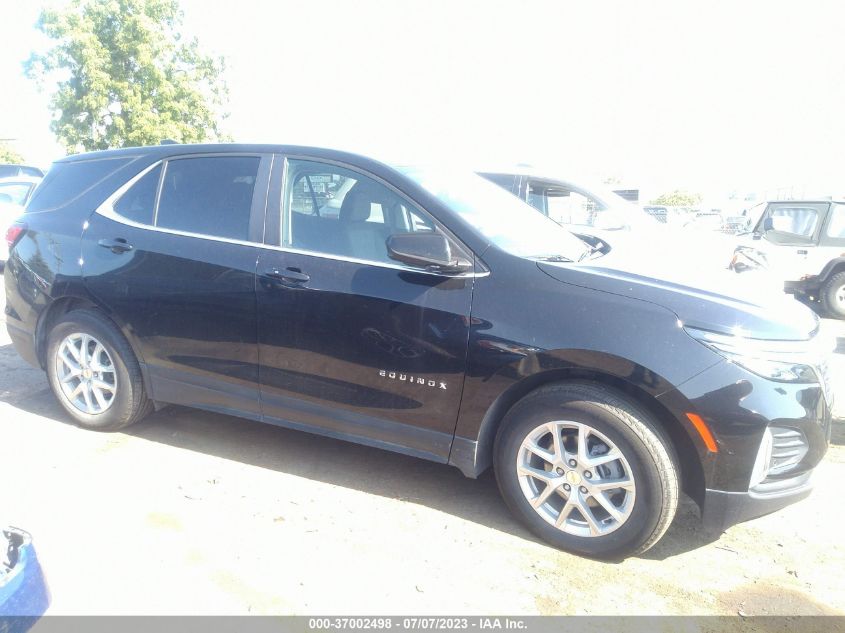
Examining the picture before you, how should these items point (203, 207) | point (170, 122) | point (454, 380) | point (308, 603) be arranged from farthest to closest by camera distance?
point (170, 122), point (203, 207), point (454, 380), point (308, 603)

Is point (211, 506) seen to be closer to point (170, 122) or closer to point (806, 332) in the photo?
point (806, 332)

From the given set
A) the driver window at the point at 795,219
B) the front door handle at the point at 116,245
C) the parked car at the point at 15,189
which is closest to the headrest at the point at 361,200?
the front door handle at the point at 116,245

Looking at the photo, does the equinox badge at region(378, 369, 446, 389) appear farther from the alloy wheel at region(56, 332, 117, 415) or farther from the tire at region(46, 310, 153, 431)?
the alloy wheel at region(56, 332, 117, 415)

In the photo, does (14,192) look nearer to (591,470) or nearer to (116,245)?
(116,245)

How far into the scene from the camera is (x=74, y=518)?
321 cm

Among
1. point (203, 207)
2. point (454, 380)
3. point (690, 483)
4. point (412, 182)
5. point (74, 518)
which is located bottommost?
point (74, 518)

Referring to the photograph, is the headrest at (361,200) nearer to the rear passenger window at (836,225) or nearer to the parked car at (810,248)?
the parked car at (810,248)

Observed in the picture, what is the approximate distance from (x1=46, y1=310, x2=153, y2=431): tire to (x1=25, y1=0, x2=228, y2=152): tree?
22.4m

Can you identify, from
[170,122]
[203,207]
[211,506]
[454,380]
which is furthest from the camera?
[170,122]

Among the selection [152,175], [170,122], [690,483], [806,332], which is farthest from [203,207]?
[170,122]

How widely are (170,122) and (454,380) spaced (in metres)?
26.0

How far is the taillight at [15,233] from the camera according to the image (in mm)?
4406

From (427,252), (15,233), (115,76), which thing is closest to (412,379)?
(427,252)

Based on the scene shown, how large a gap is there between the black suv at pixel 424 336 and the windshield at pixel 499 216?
24 mm
